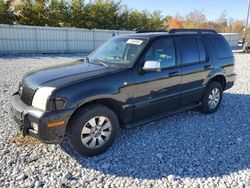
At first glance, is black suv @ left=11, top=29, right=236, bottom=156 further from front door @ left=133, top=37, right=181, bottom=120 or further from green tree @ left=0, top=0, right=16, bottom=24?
green tree @ left=0, top=0, right=16, bottom=24

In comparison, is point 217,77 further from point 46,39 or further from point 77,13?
point 77,13

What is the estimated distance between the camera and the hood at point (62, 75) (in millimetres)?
3332

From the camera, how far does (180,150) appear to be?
382cm

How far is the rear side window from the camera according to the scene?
5.37 meters

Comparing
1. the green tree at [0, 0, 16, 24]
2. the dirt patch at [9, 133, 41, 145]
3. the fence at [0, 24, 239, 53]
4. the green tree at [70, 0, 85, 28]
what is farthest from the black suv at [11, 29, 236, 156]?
the green tree at [70, 0, 85, 28]

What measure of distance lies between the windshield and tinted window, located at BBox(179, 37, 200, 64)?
35.4 inches

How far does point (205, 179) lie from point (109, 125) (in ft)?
5.00

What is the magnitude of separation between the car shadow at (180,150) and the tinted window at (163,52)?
1266 millimetres

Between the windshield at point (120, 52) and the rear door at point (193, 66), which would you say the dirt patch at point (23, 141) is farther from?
the rear door at point (193, 66)

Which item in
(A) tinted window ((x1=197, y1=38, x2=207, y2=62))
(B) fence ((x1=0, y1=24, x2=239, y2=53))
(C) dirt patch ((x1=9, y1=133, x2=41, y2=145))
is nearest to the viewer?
(C) dirt patch ((x1=9, y1=133, x2=41, y2=145))

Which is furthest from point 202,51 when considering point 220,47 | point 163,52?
point 163,52

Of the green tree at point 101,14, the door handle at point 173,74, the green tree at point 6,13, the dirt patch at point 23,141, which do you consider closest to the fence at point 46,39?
the green tree at point 6,13

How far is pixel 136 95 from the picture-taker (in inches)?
153

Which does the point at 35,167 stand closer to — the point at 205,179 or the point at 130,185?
the point at 130,185
